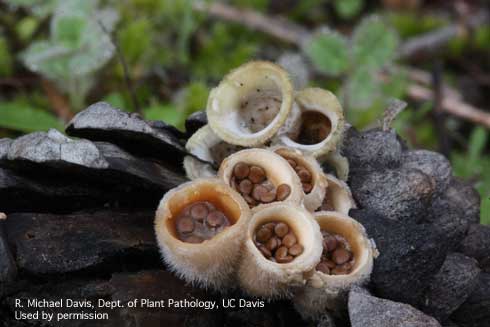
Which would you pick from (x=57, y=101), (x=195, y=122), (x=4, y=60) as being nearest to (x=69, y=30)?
(x=57, y=101)

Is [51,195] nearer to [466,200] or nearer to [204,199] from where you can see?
[204,199]

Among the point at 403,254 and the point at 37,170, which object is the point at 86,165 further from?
the point at 403,254

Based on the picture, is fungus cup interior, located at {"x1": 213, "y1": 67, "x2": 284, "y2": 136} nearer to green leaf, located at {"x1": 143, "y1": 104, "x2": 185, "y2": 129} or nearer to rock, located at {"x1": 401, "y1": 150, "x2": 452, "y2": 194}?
rock, located at {"x1": 401, "y1": 150, "x2": 452, "y2": 194}

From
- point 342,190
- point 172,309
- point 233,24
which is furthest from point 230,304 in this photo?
point 233,24

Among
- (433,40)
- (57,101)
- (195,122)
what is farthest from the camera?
(433,40)

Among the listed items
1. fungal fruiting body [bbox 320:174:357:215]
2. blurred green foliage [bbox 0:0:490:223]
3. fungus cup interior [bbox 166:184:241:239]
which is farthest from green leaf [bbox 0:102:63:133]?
fungal fruiting body [bbox 320:174:357:215]
